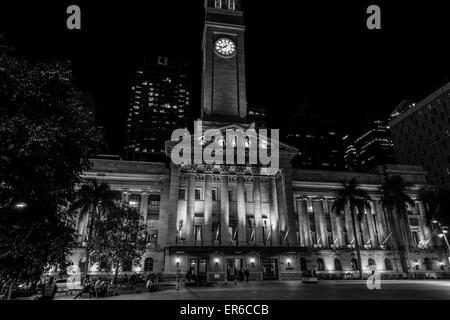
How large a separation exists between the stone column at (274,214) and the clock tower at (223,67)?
14477 millimetres

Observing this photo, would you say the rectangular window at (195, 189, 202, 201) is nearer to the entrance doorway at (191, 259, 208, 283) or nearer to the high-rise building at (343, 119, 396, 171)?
the entrance doorway at (191, 259, 208, 283)

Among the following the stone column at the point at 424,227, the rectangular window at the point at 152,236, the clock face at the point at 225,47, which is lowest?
the rectangular window at the point at 152,236

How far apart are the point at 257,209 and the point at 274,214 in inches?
132

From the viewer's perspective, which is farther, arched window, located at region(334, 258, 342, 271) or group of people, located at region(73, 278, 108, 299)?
arched window, located at region(334, 258, 342, 271)

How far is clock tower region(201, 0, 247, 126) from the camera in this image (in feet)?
206

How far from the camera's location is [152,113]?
620 feet

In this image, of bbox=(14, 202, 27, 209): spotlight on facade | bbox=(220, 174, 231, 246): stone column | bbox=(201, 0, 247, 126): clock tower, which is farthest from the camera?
bbox=(201, 0, 247, 126): clock tower

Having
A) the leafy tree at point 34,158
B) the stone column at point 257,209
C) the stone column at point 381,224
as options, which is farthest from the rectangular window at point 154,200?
the stone column at point 381,224

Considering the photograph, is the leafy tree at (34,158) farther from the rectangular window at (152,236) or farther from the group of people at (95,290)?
the rectangular window at (152,236)

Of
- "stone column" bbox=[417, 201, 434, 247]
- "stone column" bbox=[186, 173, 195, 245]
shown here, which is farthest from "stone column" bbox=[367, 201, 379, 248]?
"stone column" bbox=[186, 173, 195, 245]

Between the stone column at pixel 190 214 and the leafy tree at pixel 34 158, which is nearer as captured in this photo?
the leafy tree at pixel 34 158

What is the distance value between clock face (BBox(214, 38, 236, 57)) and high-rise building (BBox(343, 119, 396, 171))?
125m

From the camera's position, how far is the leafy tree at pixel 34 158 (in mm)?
12328

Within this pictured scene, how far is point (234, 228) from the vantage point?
5397cm
